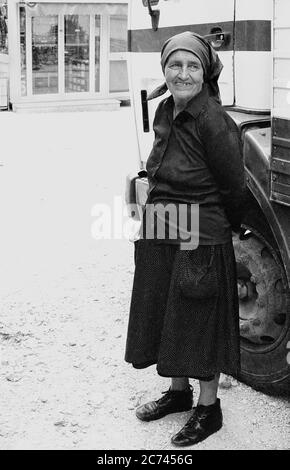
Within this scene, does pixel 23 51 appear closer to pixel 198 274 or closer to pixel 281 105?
pixel 281 105

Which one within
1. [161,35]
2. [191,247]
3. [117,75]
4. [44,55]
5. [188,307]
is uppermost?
[44,55]

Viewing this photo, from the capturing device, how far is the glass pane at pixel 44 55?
17203mm

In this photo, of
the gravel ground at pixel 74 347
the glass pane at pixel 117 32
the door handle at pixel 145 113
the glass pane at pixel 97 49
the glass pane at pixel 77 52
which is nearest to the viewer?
the gravel ground at pixel 74 347

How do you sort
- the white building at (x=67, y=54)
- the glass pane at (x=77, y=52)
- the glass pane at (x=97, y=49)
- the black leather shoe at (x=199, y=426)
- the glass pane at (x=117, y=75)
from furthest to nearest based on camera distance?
1. the glass pane at (x=117, y=75)
2. the glass pane at (x=97, y=49)
3. the glass pane at (x=77, y=52)
4. the white building at (x=67, y=54)
5. the black leather shoe at (x=199, y=426)

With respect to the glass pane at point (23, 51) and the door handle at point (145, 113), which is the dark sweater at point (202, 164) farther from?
the glass pane at point (23, 51)

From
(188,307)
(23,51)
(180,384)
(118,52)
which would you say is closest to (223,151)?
(188,307)

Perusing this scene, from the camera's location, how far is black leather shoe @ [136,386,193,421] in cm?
363

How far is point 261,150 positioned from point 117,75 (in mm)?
15695

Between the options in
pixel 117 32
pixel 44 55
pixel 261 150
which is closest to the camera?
pixel 261 150

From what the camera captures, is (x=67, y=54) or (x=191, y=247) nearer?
(x=191, y=247)

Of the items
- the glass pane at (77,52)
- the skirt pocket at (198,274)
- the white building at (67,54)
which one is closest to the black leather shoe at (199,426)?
the skirt pocket at (198,274)

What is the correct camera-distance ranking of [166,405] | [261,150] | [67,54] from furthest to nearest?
[67,54] < [166,405] < [261,150]

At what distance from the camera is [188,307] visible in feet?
10.7
